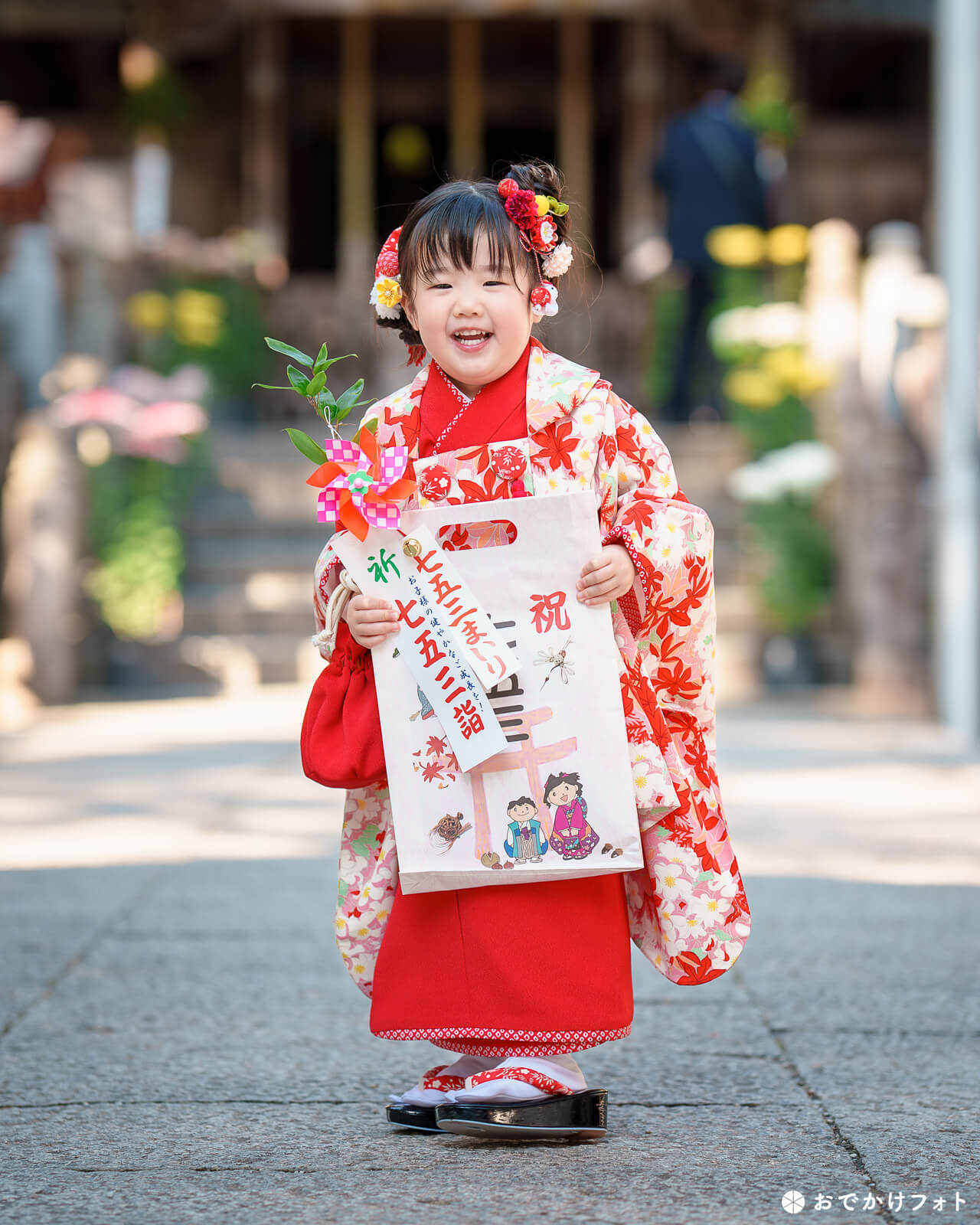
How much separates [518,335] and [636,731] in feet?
1.93

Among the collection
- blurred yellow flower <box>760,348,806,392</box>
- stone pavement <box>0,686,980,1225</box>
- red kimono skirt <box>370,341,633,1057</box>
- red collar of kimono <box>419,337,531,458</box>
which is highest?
blurred yellow flower <box>760,348,806,392</box>

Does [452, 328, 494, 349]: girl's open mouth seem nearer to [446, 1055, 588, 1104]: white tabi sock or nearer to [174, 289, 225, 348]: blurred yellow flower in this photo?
[446, 1055, 588, 1104]: white tabi sock

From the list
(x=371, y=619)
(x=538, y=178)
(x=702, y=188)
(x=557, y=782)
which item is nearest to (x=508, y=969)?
(x=557, y=782)

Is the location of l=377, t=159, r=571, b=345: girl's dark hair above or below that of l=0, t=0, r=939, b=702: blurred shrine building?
below

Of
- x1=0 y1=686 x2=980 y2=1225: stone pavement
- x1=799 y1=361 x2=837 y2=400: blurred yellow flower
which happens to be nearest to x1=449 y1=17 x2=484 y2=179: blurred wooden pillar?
x1=799 y1=361 x2=837 y2=400: blurred yellow flower

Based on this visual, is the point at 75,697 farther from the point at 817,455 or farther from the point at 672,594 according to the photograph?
the point at 672,594

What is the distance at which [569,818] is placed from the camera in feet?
7.27

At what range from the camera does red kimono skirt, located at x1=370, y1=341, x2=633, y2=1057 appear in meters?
2.22

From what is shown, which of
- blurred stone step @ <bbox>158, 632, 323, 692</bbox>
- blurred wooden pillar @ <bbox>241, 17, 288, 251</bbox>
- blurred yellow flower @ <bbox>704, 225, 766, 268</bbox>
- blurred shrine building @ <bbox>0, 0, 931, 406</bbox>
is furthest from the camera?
blurred wooden pillar @ <bbox>241, 17, 288, 251</bbox>

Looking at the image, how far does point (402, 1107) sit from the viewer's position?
7.45 feet

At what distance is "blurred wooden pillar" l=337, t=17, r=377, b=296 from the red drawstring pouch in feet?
33.2

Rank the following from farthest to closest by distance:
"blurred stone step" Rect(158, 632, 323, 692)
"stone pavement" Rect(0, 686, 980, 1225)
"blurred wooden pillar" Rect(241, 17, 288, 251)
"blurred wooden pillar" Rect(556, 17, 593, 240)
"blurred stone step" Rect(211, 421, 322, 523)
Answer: "blurred wooden pillar" Rect(556, 17, 593, 240), "blurred wooden pillar" Rect(241, 17, 288, 251), "blurred stone step" Rect(211, 421, 322, 523), "blurred stone step" Rect(158, 632, 323, 692), "stone pavement" Rect(0, 686, 980, 1225)

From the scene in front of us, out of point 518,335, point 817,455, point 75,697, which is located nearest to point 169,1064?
point 518,335

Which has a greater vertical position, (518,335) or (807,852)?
(518,335)
